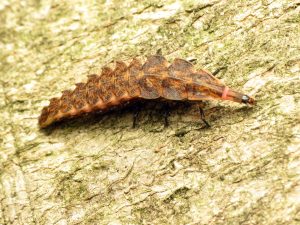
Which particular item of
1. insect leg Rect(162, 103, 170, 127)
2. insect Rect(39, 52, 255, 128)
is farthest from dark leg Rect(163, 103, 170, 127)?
insect Rect(39, 52, 255, 128)

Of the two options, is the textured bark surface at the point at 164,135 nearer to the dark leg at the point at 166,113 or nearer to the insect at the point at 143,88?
the dark leg at the point at 166,113

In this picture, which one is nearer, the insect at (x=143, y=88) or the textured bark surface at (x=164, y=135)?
the textured bark surface at (x=164, y=135)

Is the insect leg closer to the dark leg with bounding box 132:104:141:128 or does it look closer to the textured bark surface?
the textured bark surface

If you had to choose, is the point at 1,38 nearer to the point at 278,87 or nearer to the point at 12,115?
the point at 12,115

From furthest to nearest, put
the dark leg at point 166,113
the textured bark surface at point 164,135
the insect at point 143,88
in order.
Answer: the dark leg at point 166,113 → the insect at point 143,88 → the textured bark surface at point 164,135

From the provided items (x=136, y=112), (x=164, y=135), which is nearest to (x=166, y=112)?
(x=164, y=135)

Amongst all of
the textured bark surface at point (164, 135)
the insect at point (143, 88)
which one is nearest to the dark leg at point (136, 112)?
the textured bark surface at point (164, 135)
